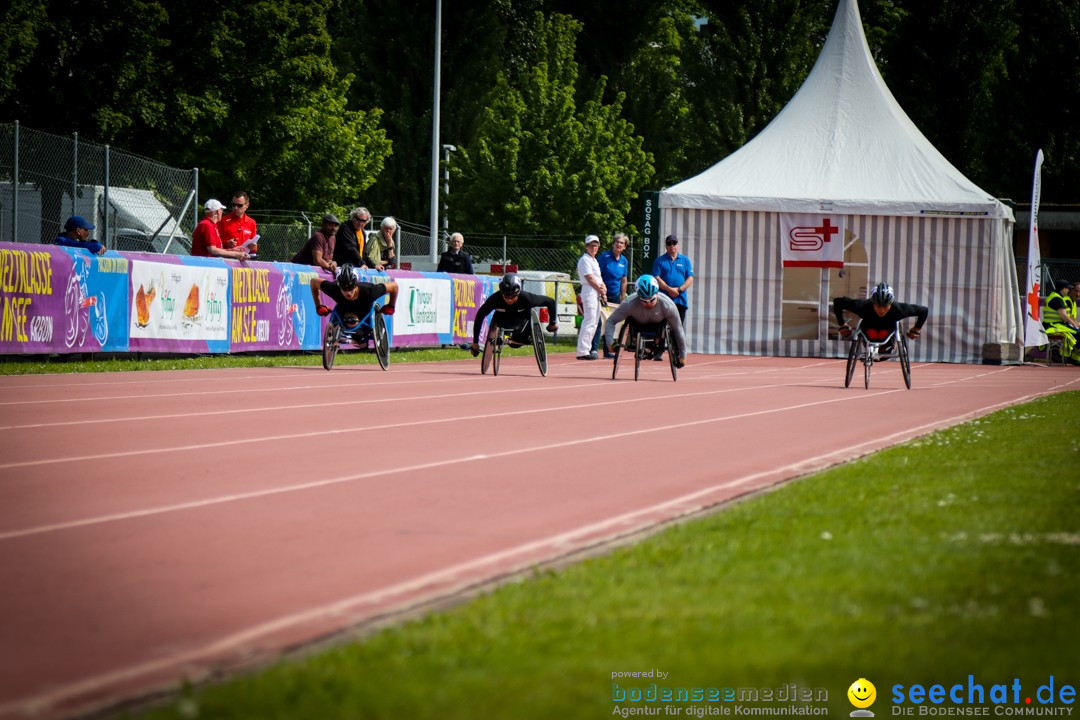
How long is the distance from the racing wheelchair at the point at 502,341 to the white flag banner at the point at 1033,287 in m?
11.1

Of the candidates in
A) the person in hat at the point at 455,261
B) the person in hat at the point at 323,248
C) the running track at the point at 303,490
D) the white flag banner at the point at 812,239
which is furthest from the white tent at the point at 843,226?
the running track at the point at 303,490

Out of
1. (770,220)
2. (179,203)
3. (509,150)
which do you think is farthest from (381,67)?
(179,203)

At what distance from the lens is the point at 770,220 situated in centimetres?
2888

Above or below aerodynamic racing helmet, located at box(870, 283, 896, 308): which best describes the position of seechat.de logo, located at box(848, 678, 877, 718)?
below

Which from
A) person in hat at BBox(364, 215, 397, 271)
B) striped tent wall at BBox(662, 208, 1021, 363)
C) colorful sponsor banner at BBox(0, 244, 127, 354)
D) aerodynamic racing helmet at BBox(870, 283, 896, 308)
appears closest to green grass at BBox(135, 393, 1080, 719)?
aerodynamic racing helmet at BBox(870, 283, 896, 308)

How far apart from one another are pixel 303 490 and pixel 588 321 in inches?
648

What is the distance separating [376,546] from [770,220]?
75.9 ft

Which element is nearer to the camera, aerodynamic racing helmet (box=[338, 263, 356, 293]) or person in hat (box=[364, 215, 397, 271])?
aerodynamic racing helmet (box=[338, 263, 356, 293])

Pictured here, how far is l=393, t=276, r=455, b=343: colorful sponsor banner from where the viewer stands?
2492 cm

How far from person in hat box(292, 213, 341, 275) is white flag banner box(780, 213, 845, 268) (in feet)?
35.0

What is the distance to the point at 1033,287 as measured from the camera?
1048 inches

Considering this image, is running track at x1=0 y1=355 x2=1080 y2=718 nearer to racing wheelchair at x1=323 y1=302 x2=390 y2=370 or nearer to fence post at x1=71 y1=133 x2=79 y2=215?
racing wheelchair at x1=323 y1=302 x2=390 y2=370

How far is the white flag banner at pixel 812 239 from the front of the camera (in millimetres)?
28484

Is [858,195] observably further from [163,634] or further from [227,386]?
[163,634]
